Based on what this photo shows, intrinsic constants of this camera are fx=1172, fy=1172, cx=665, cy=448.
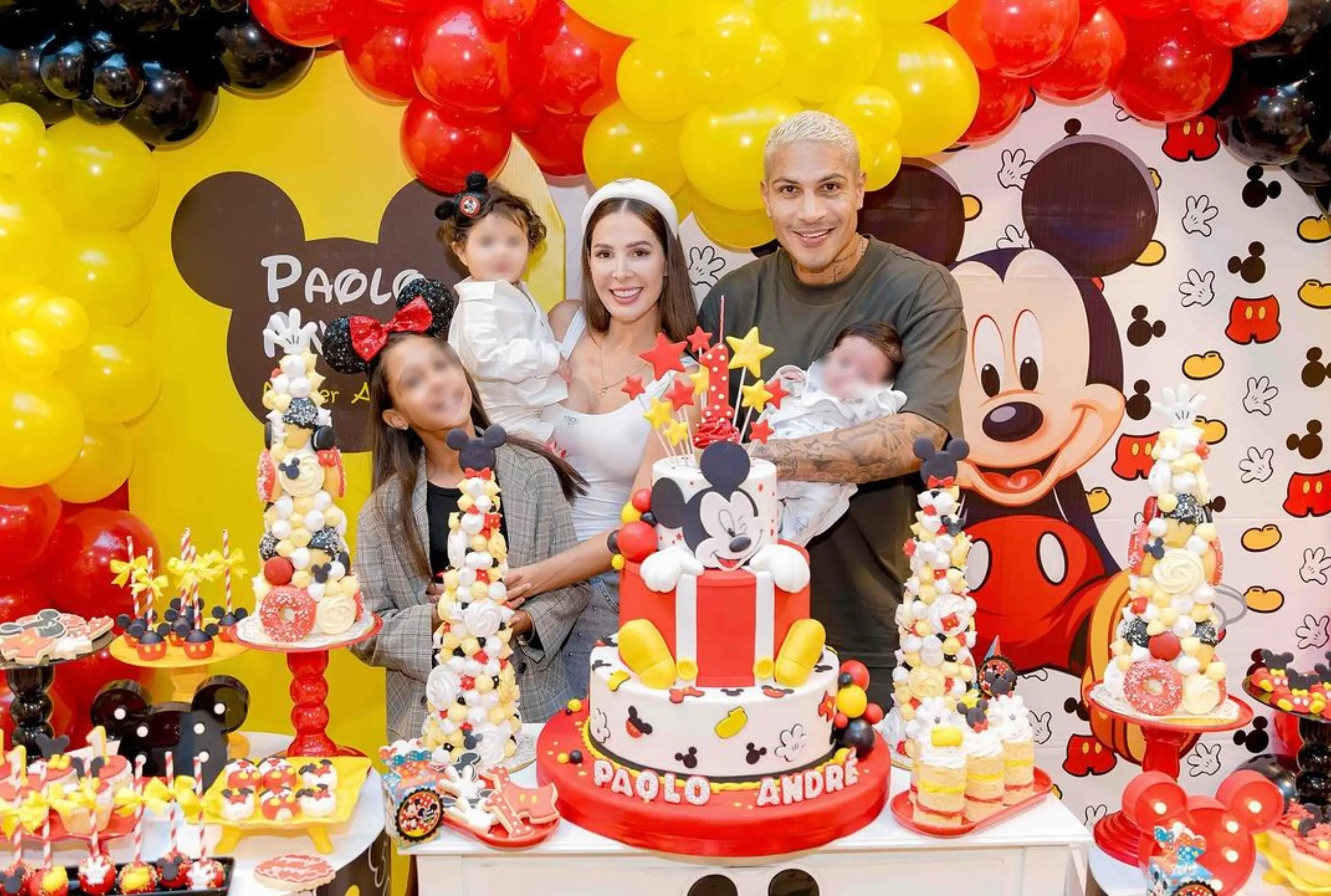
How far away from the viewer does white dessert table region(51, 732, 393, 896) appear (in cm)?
253

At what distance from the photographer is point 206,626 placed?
306 centimetres

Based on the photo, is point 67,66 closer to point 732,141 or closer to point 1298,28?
point 732,141

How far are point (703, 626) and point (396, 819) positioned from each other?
76cm

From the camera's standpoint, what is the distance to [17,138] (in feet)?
10.5

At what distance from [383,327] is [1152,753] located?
7.44 feet

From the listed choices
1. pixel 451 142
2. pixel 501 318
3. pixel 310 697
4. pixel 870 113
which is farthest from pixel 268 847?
pixel 870 113

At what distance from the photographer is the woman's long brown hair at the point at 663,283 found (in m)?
3.46

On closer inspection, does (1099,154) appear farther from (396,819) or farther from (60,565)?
(60,565)

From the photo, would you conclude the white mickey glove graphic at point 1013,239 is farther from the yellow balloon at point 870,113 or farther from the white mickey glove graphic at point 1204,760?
the white mickey glove graphic at point 1204,760

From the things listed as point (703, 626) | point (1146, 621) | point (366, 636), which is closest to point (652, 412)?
point (703, 626)

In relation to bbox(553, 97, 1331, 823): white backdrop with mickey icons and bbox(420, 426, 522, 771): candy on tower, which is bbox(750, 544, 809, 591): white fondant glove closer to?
bbox(420, 426, 522, 771): candy on tower

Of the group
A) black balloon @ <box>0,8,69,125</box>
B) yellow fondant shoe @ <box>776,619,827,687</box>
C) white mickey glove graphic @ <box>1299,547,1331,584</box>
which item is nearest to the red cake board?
yellow fondant shoe @ <box>776,619,827,687</box>

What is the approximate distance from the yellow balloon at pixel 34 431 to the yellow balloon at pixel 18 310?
0.15m

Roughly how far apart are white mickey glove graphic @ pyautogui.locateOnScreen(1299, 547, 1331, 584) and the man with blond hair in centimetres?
157
